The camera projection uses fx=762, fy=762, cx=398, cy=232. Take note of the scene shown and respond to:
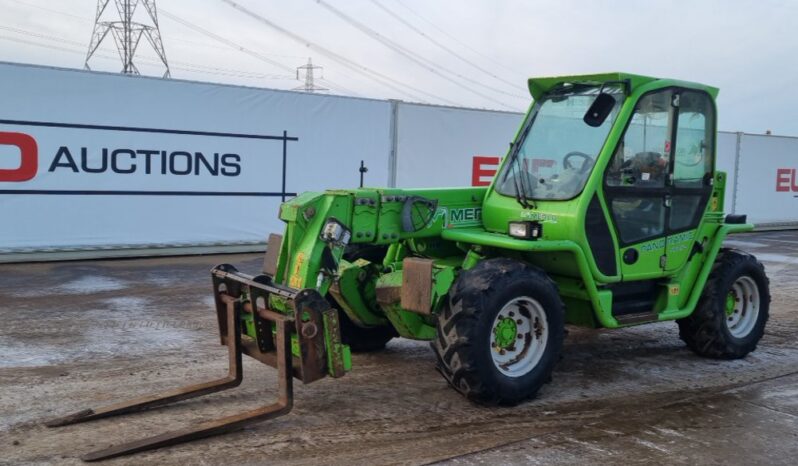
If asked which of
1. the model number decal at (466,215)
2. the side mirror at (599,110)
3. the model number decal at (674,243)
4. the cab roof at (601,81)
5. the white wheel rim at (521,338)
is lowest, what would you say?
the white wheel rim at (521,338)

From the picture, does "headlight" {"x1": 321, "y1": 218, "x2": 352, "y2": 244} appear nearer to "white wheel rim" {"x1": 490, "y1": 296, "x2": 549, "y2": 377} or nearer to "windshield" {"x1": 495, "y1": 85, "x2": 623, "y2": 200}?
"white wheel rim" {"x1": 490, "y1": 296, "x2": 549, "y2": 377}

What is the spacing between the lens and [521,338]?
5.34 meters

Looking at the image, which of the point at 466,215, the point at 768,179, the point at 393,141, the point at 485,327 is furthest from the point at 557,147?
the point at 768,179

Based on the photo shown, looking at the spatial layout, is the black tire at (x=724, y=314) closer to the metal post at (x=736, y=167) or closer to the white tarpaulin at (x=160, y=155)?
the white tarpaulin at (x=160, y=155)

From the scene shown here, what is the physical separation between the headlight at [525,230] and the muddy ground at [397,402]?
3.87ft

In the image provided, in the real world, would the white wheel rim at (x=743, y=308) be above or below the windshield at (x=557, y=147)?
below

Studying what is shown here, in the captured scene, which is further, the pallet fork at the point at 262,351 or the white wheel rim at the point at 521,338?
the white wheel rim at the point at 521,338

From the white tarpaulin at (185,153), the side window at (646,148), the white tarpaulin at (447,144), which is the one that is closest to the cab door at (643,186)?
the side window at (646,148)

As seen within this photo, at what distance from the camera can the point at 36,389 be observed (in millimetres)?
5348

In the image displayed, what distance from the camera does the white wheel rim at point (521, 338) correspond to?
5.22 meters

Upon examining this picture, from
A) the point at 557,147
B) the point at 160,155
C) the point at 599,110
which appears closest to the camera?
the point at 599,110

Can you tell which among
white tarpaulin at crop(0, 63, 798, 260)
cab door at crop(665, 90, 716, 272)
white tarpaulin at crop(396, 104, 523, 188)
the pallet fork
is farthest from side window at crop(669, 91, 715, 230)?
white tarpaulin at crop(396, 104, 523, 188)

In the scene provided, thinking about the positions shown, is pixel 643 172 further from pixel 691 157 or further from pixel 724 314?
pixel 724 314

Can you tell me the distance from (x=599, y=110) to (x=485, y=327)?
1.90 meters
